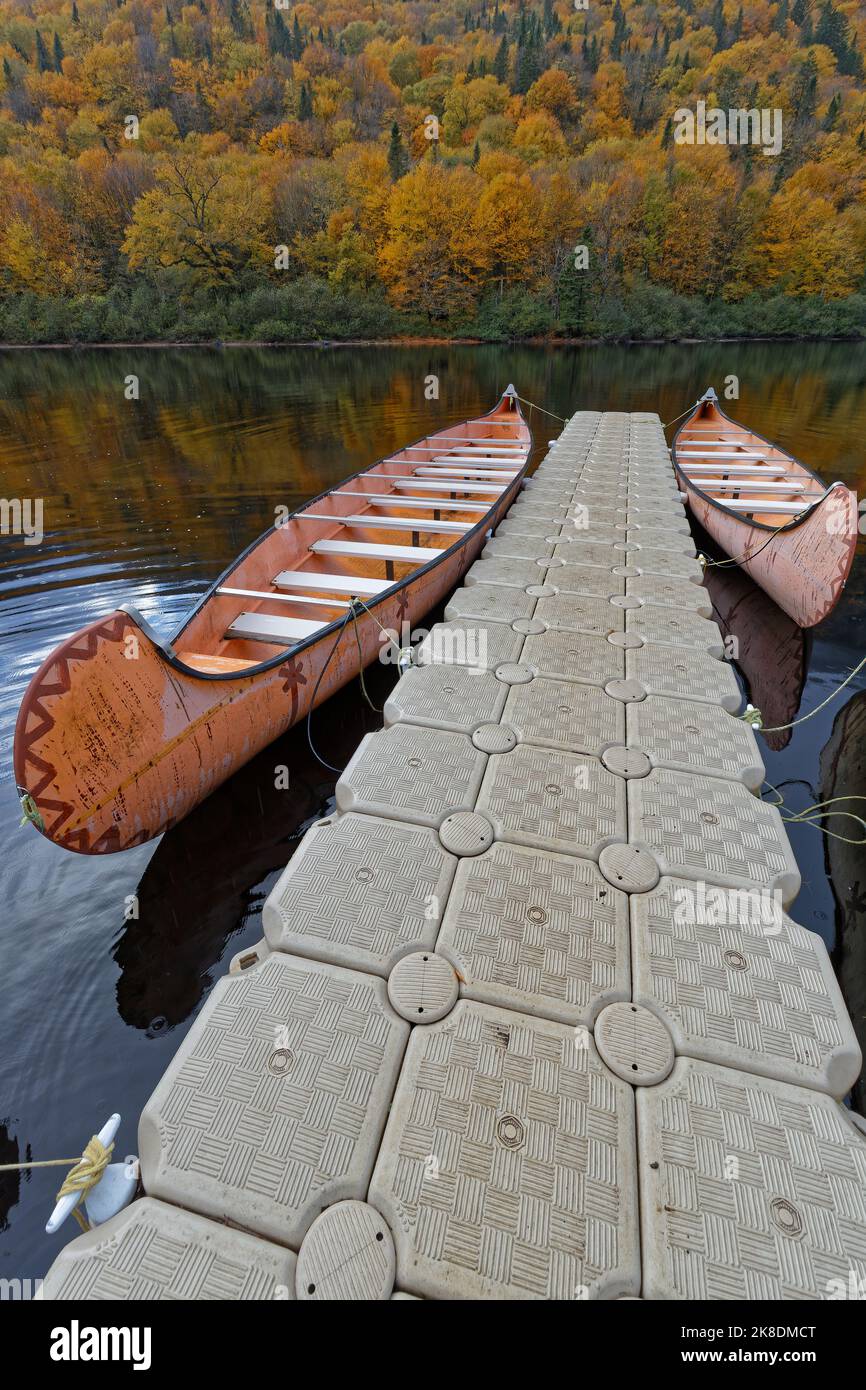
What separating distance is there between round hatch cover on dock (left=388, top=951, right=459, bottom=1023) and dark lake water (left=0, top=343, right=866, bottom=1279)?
2.06 metres

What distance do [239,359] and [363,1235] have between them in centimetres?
4390

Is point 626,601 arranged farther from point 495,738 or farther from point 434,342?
point 434,342

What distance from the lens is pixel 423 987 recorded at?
2.83 metres

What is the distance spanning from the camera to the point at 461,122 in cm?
7306

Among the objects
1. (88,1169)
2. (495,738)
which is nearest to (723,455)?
(495,738)

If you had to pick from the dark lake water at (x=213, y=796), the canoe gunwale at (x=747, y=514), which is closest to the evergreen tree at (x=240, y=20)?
the dark lake water at (x=213, y=796)

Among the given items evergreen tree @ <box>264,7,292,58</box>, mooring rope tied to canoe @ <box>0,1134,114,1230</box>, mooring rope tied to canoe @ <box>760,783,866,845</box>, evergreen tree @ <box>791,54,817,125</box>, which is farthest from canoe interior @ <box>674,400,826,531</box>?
evergreen tree @ <box>264,7,292,58</box>

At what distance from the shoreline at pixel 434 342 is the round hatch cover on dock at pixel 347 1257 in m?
50.6

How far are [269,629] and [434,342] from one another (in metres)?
49.1

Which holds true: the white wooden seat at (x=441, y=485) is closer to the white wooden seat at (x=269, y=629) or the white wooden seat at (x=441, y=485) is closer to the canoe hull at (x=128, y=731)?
the white wooden seat at (x=269, y=629)

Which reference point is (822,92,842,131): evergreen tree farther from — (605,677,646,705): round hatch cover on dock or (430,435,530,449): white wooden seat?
(605,677,646,705): round hatch cover on dock

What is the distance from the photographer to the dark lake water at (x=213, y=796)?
3775 mm

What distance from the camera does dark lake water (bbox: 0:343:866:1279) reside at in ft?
12.4

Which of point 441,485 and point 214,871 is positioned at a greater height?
point 441,485
